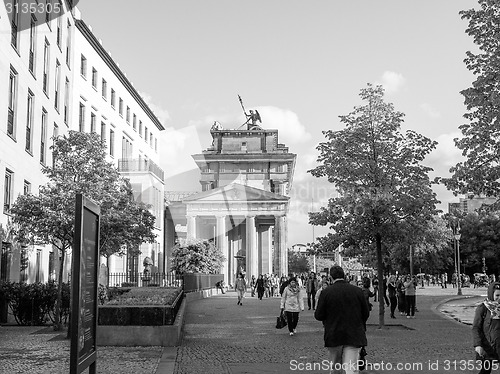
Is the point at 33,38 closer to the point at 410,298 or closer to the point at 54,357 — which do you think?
the point at 410,298

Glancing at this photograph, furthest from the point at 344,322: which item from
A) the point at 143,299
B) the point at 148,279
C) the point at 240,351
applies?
the point at 148,279

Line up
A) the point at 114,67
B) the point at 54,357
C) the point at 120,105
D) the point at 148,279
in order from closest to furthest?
the point at 54,357
the point at 148,279
the point at 114,67
the point at 120,105

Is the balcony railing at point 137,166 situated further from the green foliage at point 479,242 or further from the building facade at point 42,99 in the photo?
the green foliage at point 479,242

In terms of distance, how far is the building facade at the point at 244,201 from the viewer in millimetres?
77812

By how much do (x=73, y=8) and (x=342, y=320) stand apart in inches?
1389

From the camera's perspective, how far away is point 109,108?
1983 inches

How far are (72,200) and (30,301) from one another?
11.0 feet

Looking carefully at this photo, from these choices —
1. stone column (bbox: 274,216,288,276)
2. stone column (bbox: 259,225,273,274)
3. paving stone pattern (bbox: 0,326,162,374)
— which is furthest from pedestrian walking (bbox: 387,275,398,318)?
stone column (bbox: 259,225,273,274)

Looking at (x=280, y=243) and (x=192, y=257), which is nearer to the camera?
(x=192, y=257)

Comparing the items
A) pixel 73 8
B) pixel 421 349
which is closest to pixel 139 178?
pixel 73 8

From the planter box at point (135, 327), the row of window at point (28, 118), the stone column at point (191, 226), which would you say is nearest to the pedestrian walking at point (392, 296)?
the planter box at point (135, 327)

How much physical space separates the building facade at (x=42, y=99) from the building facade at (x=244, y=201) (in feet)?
56.8

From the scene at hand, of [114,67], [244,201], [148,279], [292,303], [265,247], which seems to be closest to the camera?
[292,303]

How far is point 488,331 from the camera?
8523 millimetres
